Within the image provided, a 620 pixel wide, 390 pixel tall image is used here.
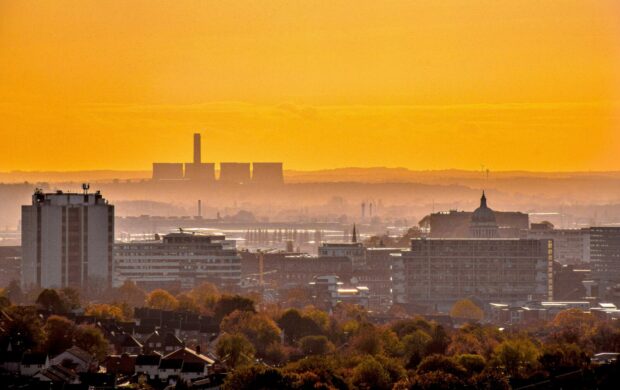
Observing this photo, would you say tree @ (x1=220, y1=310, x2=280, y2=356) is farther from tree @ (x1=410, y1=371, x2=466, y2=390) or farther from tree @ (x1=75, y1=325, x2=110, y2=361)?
tree @ (x1=410, y1=371, x2=466, y2=390)

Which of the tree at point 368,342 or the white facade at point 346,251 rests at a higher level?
the white facade at point 346,251

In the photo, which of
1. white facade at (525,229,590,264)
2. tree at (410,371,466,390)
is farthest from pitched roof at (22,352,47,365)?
white facade at (525,229,590,264)

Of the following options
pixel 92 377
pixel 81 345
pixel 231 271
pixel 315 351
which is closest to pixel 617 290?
pixel 231 271

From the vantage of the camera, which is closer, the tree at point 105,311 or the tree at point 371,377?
the tree at point 371,377

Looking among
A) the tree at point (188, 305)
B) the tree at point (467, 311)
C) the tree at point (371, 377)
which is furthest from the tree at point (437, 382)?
the tree at point (467, 311)

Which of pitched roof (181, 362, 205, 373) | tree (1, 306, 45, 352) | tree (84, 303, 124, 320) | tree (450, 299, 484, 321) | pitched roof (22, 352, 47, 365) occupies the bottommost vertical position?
tree (450, 299, 484, 321)

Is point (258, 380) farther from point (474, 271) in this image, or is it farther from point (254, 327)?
point (474, 271)

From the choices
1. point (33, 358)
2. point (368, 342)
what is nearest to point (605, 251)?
point (368, 342)

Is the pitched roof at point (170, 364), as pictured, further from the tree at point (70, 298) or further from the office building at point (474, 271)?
the office building at point (474, 271)
